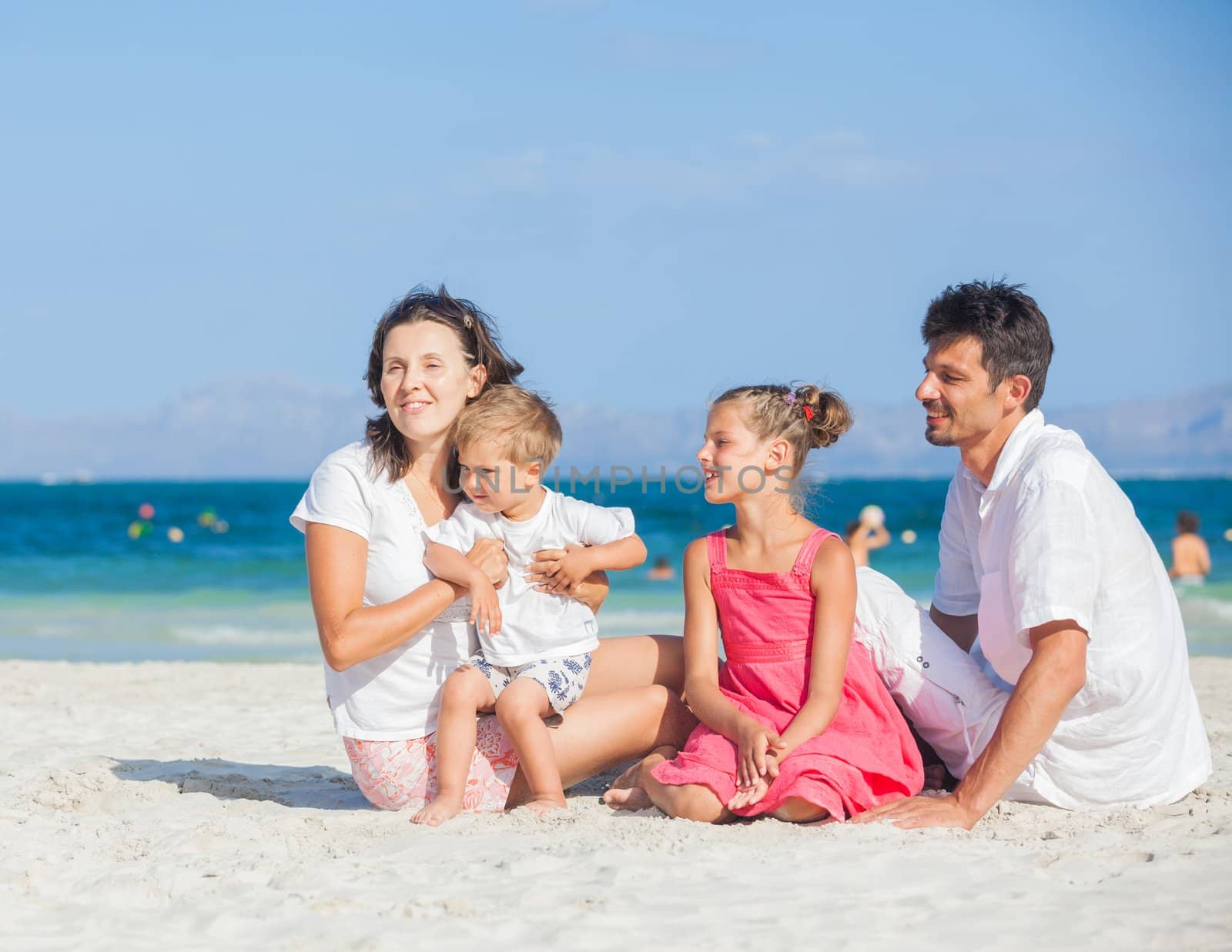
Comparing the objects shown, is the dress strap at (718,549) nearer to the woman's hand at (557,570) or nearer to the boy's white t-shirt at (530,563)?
the boy's white t-shirt at (530,563)

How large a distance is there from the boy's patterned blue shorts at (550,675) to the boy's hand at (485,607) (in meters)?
0.17

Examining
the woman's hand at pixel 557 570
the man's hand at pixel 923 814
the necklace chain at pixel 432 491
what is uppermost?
the necklace chain at pixel 432 491

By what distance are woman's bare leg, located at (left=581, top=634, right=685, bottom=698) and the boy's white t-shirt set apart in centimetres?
7

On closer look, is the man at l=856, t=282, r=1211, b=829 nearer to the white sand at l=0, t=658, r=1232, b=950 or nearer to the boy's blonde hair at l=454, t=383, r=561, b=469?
the white sand at l=0, t=658, r=1232, b=950

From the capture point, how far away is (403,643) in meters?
3.73

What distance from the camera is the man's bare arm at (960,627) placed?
13.4 ft

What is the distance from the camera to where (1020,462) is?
3.54 meters

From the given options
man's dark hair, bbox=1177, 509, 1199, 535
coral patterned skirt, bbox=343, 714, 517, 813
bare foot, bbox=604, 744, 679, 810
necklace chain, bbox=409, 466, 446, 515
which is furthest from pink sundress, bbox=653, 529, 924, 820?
man's dark hair, bbox=1177, 509, 1199, 535

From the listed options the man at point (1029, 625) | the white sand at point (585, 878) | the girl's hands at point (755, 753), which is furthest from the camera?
the girl's hands at point (755, 753)

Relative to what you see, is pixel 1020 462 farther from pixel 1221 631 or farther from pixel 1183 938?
pixel 1221 631

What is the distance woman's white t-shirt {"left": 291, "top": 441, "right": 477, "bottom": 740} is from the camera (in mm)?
3750

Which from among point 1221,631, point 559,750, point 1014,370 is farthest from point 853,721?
point 1221,631

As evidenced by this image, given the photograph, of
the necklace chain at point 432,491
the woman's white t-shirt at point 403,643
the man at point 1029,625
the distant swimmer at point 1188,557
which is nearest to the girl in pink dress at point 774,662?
the man at point 1029,625

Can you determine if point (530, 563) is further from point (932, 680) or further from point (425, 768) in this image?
point (932, 680)
